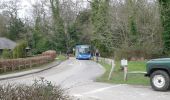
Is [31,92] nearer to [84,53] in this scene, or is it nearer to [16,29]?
[84,53]

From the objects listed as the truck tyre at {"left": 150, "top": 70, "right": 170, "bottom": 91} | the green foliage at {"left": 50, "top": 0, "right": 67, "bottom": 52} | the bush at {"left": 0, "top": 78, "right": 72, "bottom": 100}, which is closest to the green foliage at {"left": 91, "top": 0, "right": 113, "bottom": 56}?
the green foliage at {"left": 50, "top": 0, "right": 67, "bottom": 52}

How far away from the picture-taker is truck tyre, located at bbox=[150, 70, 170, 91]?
16.7 meters

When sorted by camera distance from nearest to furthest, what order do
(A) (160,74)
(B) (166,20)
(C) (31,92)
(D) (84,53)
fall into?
(C) (31,92) < (A) (160,74) < (B) (166,20) < (D) (84,53)

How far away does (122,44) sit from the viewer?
4894 cm

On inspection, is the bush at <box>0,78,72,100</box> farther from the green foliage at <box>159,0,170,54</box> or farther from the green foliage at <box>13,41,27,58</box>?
the green foliage at <box>13,41,27,58</box>

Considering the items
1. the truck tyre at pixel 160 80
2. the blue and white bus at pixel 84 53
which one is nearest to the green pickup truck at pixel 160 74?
the truck tyre at pixel 160 80

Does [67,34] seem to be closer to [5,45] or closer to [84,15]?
[84,15]

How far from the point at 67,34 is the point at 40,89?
79367mm

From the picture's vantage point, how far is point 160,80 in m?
17.0

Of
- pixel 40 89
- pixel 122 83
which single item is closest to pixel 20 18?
pixel 122 83

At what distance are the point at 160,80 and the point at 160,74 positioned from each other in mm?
256

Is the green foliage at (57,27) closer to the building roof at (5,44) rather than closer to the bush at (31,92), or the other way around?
the building roof at (5,44)

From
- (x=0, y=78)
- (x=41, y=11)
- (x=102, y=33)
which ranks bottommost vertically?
(x=0, y=78)

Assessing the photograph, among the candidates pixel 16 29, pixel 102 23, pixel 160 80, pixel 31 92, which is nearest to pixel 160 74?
pixel 160 80
